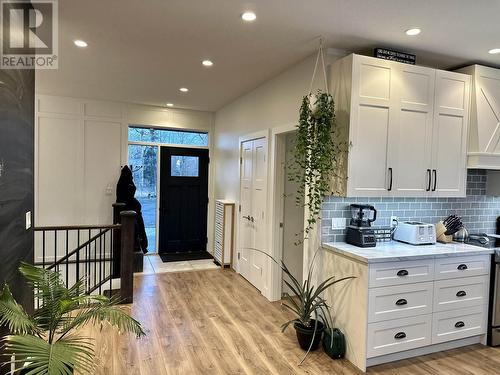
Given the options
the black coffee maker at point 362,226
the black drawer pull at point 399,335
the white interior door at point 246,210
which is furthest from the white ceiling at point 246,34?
the black drawer pull at point 399,335

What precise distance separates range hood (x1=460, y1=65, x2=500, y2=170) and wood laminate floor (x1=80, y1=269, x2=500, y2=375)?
1.87 metres

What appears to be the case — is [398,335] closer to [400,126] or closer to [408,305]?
[408,305]

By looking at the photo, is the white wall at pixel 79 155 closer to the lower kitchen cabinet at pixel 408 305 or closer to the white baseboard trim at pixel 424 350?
the lower kitchen cabinet at pixel 408 305

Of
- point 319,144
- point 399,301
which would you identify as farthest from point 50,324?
point 399,301

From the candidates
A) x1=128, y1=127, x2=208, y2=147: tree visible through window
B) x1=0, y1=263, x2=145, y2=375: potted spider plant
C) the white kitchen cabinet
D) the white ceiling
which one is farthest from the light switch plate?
x1=128, y1=127, x2=208, y2=147: tree visible through window

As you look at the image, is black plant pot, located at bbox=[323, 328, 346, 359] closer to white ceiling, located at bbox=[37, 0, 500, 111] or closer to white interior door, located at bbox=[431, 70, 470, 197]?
→ white interior door, located at bbox=[431, 70, 470, 197]

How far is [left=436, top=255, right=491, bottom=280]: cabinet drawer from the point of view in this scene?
2861 mm

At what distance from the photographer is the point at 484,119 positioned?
3297mm

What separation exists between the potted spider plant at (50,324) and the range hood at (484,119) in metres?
3.51

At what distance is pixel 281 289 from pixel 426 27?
317 centimetres

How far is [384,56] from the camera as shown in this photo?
297 centimetres

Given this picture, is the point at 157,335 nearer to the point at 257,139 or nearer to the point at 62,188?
the point at 257,139

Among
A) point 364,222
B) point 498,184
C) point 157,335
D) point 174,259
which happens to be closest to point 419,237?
point 364,222

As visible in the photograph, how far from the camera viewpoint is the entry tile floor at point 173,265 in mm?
5238
